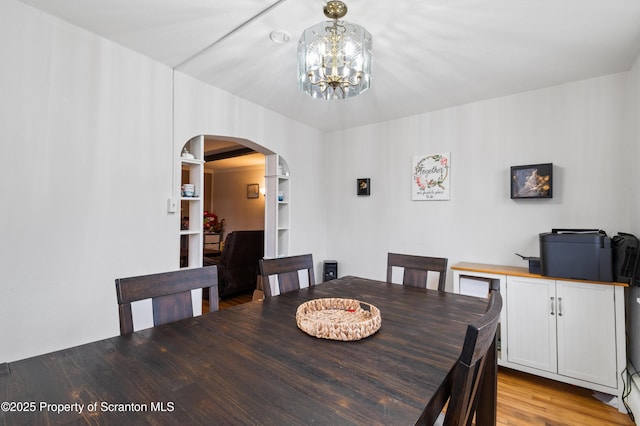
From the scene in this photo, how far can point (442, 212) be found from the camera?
3.14 metres

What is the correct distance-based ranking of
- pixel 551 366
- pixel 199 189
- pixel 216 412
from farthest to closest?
pixel 199 189 → pixel 551 366 → pixel 216 412

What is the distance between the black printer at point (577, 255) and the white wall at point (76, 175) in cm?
304

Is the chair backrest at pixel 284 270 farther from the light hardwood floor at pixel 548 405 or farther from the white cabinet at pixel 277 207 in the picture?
the light hardwood floor at pixel 548 405

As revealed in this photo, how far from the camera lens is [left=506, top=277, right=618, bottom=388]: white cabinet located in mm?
2047

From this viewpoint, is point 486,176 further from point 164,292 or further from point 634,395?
point 164,292

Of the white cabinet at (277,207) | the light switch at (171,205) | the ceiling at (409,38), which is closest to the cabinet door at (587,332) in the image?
the ceiling at (409,38)

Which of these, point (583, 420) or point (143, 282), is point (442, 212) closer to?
point (583, 420)

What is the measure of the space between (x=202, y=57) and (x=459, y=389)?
8.44ft

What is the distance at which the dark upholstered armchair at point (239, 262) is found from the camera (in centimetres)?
421

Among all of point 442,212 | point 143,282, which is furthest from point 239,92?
point 442,212

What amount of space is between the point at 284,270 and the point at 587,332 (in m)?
2.29

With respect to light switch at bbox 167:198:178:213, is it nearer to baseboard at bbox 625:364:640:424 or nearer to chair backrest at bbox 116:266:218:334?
chair backrest at bbox 116:266:218:334

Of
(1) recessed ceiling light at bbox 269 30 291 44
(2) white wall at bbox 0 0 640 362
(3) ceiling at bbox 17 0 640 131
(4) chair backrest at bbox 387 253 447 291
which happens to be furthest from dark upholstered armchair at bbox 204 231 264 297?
(1) recessed ceiling light at bbox 269 30 291 44

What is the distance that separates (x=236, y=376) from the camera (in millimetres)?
836
